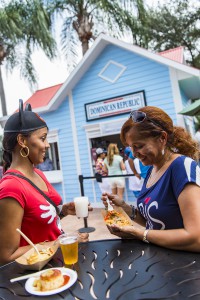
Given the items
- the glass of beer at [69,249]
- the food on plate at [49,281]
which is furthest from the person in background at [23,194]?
the food on plate at [49,281]

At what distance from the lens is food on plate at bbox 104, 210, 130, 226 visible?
1.92 meters

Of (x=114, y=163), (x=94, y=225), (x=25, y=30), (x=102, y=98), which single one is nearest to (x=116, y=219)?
(x=94, y=225)

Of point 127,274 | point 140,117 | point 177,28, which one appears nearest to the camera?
point 127,274

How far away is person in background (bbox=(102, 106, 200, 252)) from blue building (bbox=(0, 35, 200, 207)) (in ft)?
18.0

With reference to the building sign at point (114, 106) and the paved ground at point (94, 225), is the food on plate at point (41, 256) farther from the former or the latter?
the building sign at point (114, 106)

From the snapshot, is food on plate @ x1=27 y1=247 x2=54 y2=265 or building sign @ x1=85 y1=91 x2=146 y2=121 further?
building sign @ x1=85 y1=91 x2=146 y2=121

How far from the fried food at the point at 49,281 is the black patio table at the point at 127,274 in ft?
0.15

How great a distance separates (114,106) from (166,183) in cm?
662

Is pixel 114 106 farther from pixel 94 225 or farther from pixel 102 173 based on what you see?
pixel 94 225

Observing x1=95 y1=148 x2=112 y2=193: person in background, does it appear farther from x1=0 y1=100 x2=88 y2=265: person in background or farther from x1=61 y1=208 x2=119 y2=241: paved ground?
x1=0 y1=100 x2=88 y2=265: person in background

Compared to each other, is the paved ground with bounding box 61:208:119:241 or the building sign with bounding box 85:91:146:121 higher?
the building sign with bounding box 85:91:146:121

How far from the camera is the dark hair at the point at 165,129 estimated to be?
182 cm

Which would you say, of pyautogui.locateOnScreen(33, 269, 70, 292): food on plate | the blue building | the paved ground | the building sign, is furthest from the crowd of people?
the building sign

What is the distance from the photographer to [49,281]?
1.28 meters
